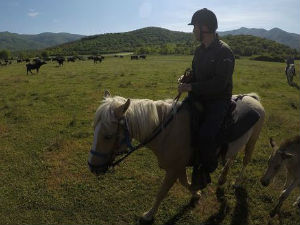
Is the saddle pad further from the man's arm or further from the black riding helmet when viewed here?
the black riding helmet

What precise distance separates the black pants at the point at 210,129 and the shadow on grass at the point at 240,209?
1511 mm

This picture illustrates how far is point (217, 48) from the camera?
4.06 m

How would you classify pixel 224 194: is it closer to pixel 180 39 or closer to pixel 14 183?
pixel 14 183

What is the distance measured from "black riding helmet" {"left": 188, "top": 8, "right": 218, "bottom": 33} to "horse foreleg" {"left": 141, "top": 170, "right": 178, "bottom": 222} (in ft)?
8.02

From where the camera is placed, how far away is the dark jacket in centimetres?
400

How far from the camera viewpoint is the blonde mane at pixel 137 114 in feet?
12.5

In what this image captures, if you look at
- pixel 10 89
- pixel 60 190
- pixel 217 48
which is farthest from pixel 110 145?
pixel 10 89

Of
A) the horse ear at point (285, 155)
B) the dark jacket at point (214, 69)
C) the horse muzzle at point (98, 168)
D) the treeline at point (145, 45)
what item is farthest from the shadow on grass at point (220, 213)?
the treeline at point (145, 45)

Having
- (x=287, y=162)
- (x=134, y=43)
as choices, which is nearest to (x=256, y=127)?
(x=287, y=162)

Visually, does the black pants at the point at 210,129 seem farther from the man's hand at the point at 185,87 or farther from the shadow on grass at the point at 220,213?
the shadow on grass at the point at 220,213

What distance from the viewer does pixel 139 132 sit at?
13.8 feet

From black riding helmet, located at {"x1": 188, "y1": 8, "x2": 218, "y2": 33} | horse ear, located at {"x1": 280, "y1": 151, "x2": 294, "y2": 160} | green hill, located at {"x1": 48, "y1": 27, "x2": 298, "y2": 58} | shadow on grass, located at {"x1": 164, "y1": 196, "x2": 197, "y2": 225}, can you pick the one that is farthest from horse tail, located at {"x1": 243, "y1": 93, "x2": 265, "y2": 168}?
green hill, located at {"x1": 48, "y1": 27, "x2": 298, "y2": 58}

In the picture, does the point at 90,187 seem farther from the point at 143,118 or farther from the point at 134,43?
the point at 134,43

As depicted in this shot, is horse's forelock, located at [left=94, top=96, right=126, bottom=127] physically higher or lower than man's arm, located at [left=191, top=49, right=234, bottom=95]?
lower
